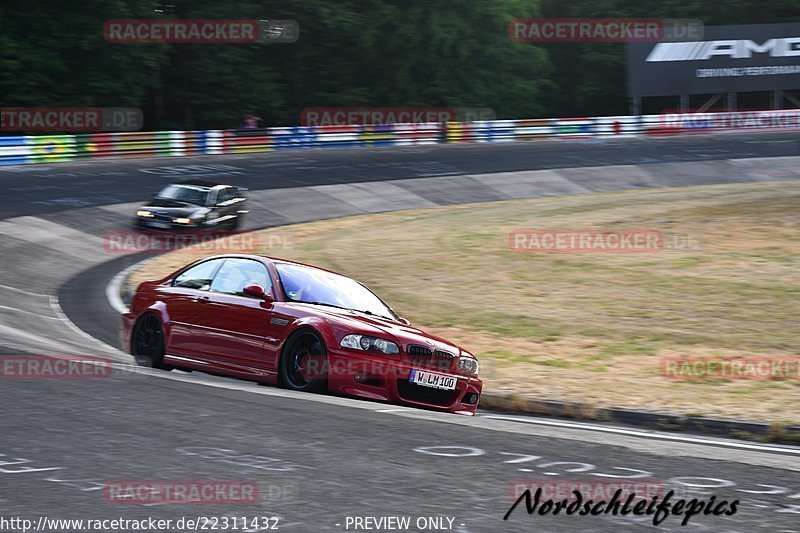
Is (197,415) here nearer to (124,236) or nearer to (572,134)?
(124,236)

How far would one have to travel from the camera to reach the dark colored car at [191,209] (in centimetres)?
2566

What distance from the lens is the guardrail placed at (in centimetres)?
3628

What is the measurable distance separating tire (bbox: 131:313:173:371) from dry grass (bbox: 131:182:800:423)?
341 cm

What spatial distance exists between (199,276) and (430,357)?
277 cm

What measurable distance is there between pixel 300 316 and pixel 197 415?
2078 mm

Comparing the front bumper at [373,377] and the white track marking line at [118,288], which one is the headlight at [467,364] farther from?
the white track marking line at [118,288]

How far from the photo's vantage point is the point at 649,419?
9.57m

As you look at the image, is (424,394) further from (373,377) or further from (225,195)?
(225,195)

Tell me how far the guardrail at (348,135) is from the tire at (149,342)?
82.8ft

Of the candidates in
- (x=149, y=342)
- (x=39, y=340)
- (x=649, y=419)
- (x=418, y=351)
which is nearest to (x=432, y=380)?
(x=418, y=351)

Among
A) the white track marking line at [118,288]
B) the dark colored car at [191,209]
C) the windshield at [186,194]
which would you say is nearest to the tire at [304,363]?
the white track marking line at [118,288]

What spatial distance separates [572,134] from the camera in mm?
48125

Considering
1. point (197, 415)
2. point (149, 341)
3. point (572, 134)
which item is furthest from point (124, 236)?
point (572, 134)

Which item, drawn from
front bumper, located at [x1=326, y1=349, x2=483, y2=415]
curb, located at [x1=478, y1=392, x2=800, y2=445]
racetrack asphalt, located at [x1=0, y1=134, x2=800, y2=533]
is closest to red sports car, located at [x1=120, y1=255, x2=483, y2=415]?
front bumper, located at [x1=326, y1=349, x2=483, y2=415]
